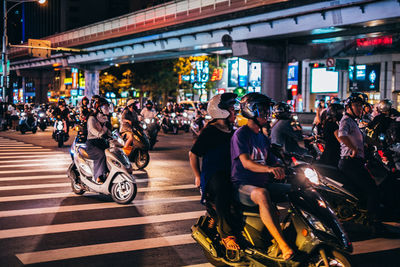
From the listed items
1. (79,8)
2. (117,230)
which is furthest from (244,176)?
(79,8)

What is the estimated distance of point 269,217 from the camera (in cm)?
446

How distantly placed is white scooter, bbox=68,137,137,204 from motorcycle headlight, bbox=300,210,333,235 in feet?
15.0

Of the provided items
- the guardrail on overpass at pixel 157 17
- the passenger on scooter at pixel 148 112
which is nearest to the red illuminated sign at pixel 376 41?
the guardrail on overpass at pixel 157 17

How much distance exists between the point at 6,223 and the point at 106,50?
4377cm

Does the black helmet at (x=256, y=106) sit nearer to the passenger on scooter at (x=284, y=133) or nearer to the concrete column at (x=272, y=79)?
the passenger on scooter at (x=284, y=133)

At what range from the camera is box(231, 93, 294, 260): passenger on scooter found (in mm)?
4578

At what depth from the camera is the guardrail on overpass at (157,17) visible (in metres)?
32.2

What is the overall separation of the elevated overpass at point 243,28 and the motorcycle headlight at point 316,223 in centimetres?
2195

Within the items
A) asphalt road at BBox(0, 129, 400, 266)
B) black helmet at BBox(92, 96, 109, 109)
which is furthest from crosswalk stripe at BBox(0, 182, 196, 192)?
black helmet at BBox(92, 96, 109, 109)

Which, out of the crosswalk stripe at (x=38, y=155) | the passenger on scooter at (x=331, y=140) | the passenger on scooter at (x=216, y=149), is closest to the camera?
the passenger on scooter at (x=216, y=149)

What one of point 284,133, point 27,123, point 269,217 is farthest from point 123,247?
point 27,123

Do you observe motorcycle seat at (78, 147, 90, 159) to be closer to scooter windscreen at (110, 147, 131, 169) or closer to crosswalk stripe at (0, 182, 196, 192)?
scooter windscreen at (110, 147, 131, 169)

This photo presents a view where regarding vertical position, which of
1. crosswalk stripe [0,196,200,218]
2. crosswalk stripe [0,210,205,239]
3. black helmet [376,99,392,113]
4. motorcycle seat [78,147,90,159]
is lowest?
crosswalk stripe [0,196,200,218]

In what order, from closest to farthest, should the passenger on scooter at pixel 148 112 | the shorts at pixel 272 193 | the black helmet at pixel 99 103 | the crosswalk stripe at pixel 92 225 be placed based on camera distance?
the shorts at pixel 272 193 → the crosswalk stripe at pixel 92 225 → the black helmet at pixel 99 103 → the passenger on scooter at pixel 148 112
